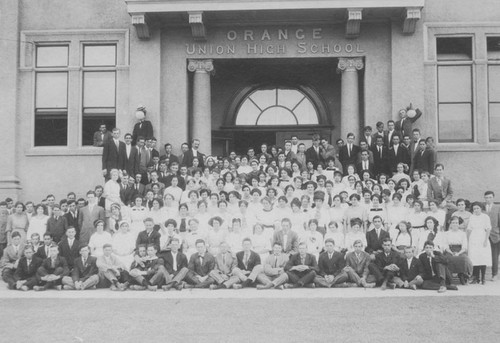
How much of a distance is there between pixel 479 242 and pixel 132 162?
794cm

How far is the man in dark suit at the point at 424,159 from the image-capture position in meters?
15.5

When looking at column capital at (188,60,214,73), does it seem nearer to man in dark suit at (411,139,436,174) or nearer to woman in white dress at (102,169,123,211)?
woman in white dress at (102,169,123,211)

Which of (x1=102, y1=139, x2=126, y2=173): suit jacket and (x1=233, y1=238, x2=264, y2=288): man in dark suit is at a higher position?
(x1=102, y1=139, x2=126, y2=173): suit jacket

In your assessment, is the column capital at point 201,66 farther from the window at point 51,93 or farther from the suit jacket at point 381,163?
the suit jacket at point 381,163

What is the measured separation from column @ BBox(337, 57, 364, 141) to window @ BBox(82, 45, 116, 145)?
6114 millimetres

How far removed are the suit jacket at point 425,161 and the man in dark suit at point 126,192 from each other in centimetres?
659

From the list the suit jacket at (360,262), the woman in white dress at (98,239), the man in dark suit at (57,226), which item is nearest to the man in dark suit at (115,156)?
the man in dark suit at (57,226)

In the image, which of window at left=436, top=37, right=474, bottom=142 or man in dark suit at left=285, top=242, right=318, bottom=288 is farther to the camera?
window at left=436, top=37, right=474, bottom=142

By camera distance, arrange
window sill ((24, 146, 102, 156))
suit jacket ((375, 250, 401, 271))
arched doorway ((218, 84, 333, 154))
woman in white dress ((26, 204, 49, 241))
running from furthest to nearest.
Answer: arched doorway ((218, 84, 333, 154))
window sill ((24, 146, 102, 156))
woman in white dress ((26, 204, 49, 241))
suit jacket ((375, 250, 401, 271))

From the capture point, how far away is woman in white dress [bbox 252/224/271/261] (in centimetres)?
1309

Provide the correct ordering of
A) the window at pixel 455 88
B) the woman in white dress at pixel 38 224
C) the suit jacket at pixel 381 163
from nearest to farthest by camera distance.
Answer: the woman in white dress at pixel 38 224 < the suit jacket at pixel 381 163 < the window at pixel 455 88

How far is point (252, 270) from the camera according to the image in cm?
1241

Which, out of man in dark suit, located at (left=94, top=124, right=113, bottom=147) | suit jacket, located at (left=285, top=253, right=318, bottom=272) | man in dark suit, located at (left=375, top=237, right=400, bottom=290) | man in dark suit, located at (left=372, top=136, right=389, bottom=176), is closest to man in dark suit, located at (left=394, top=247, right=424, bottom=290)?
man in dark suit, located at (left=375, top=237, right=400, bottom=290)

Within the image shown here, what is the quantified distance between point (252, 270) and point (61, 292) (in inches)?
137
